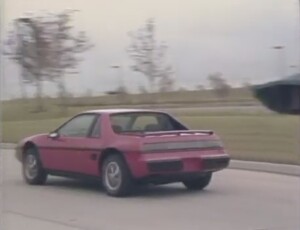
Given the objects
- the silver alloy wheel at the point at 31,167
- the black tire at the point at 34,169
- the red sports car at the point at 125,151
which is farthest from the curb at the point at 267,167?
the silver alloy wheel at the point at 31,167

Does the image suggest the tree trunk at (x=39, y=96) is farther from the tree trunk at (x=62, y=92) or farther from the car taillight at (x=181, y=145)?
the car taillight at (x=181, y=145)

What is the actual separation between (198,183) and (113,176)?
162 cm

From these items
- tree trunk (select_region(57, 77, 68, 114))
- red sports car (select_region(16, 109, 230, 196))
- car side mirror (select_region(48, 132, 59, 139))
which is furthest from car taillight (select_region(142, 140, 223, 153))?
tree trunk (select_region(57, 77, 68, 114))

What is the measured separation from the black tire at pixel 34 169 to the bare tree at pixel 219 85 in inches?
161

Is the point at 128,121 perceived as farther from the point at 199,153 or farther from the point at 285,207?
the point at 285,207

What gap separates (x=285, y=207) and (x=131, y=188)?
239 cm

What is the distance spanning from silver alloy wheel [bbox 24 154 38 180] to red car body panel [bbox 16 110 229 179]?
0.23 metres

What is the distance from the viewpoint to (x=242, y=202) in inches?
473

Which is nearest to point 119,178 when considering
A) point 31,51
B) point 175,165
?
point 175,165

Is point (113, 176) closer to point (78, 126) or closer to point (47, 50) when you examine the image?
point (78, 126)

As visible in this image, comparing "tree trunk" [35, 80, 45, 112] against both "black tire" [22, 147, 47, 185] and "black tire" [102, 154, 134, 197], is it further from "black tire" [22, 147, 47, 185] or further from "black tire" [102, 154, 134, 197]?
"black tire" [102, 154, 134, 197]

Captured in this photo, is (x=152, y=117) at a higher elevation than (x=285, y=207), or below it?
higher

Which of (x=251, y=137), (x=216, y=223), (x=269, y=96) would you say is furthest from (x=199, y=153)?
(x=251, y=137)

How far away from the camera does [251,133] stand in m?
22.8
